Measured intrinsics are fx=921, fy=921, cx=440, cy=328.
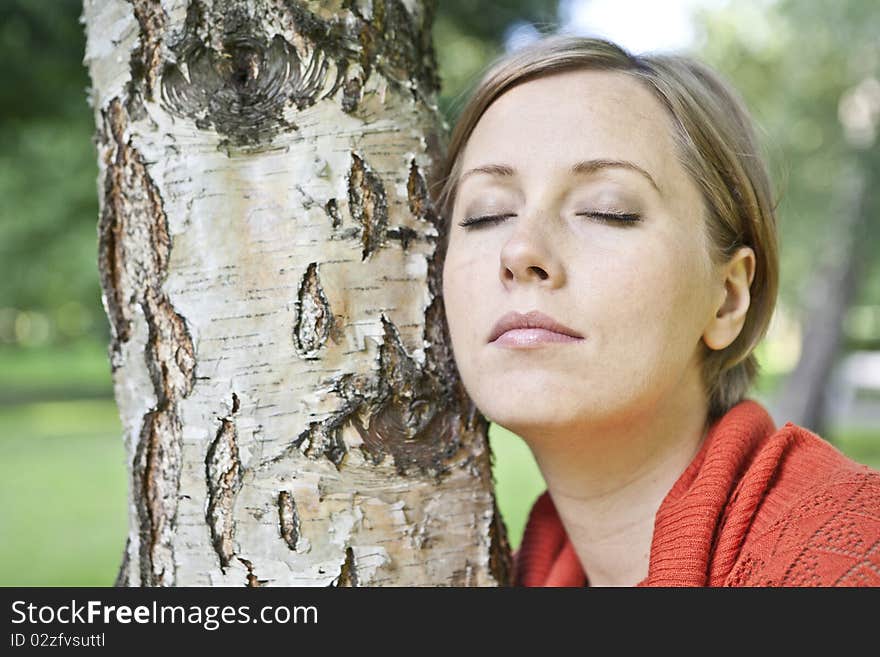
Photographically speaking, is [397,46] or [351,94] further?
[397,46]

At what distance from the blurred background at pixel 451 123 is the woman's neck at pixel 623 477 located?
1.68 ft

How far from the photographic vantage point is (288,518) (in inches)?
66.5

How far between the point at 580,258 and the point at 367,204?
0.42 meters

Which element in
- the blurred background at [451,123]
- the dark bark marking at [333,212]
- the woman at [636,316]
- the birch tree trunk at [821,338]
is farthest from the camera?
the birch tree trunk at [821,338]

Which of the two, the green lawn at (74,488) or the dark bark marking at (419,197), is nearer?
the dark bark marking at (419,197)

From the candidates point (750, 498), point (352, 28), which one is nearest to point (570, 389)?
point (750, 498)

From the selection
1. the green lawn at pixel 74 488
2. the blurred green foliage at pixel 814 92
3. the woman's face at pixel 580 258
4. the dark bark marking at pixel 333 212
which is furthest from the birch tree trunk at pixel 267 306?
the blurred green foliage at pixel 814 92

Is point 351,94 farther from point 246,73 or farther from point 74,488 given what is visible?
point 74,488

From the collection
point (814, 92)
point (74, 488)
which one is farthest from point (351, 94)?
point (74, 488)

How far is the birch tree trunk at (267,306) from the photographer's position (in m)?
1.70

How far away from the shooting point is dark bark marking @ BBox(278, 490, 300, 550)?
169 cm

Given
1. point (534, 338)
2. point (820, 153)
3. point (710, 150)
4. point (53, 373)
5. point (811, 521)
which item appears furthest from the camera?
point (53, 373)

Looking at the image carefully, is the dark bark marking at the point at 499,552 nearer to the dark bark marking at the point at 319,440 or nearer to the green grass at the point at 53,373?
the dark bark marking at the point at 319,440

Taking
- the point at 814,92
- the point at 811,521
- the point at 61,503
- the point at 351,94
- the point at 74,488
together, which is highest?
the point at 814,92
